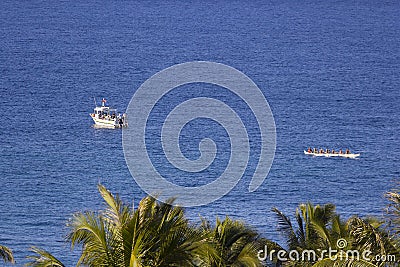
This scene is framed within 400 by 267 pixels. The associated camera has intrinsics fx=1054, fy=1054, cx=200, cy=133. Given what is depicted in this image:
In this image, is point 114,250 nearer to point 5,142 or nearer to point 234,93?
point 5,142

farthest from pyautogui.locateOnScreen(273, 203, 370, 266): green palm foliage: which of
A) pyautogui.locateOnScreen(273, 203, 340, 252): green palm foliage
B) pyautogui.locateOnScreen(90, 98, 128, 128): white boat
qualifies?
pyautogui.locateOnScreen(90, 98, 128, 128): white boat

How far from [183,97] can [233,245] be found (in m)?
96.4

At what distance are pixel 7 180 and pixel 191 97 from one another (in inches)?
1656

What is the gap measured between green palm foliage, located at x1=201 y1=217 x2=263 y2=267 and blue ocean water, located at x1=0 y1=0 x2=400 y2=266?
1240 inches

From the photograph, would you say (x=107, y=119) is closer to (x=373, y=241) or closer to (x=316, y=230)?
(x=316, y=230)

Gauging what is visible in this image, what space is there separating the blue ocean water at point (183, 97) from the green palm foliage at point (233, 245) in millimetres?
31485

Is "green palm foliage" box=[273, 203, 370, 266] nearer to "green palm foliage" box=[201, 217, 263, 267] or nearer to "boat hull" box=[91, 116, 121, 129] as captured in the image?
"green palm foliage" box=[201, 217, 263, 267]

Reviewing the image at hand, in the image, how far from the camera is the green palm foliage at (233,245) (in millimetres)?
19969

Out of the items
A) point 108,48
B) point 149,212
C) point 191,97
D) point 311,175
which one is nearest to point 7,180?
point 311,175

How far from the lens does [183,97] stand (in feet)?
382

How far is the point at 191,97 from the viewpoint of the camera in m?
117

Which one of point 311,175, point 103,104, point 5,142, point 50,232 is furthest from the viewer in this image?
point 103,104

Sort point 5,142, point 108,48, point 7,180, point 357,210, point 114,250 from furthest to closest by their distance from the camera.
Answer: point 108,48
point 5,142
point 7,180
point 357,210
point 114,250

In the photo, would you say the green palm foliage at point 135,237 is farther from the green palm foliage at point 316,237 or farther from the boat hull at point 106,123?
the boat hull at point 106,123
